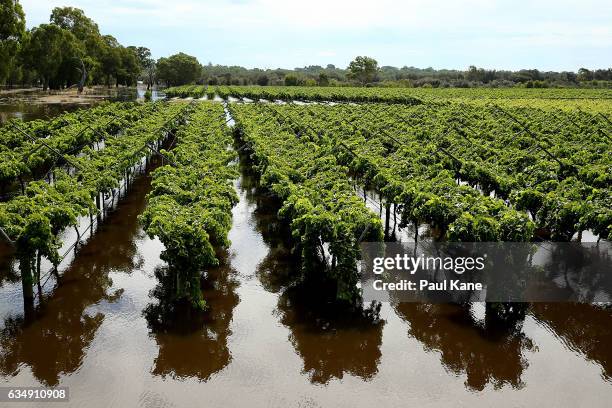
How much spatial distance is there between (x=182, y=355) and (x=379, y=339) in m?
5.50

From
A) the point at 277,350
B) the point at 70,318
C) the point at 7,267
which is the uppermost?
the point at 7,267

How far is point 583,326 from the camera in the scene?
16.3 metres

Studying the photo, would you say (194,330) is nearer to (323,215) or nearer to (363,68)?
(323,215)

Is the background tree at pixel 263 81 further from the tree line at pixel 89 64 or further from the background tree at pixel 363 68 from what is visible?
the background tree at pixel 363 68

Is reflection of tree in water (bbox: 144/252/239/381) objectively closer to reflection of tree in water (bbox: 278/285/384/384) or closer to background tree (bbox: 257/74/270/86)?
reflection of tree in water (bbox: 278/285/384/384)

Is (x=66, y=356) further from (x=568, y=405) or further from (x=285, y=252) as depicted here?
(x=568, y=405)

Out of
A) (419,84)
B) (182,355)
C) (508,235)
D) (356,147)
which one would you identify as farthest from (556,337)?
(419,84)

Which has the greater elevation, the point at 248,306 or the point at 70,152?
the point at 70,152

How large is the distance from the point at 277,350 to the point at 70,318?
6.42 m

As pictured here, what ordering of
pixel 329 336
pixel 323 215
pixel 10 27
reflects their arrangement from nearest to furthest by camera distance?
pixel 329 336 < pixel 323 215 < pixel 10 27

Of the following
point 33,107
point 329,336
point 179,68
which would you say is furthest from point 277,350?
point 179,68

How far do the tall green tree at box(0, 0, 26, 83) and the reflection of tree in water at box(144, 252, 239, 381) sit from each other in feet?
187

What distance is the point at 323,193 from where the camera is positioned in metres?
20.3

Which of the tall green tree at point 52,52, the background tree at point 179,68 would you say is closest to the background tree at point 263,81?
the background tree at point 179,68
